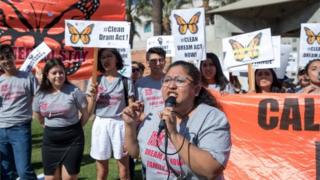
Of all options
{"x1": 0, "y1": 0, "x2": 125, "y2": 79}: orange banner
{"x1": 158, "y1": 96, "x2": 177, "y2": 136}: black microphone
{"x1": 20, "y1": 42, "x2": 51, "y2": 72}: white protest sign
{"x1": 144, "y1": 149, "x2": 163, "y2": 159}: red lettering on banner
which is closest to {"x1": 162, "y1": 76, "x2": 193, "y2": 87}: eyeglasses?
{"x1": 158, "y1": 96, "x2": 177, "y2": 136}: black microphone

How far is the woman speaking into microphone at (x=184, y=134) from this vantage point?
257 cm

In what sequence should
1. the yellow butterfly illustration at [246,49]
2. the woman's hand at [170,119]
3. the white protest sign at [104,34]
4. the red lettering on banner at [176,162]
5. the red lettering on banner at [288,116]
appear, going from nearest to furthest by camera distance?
1. the woman's hand at [170,119]
2. the red lettering on banner at [176,162]
3. the red lettering on banner at [288,116]
4. the yellow butterfly illustration at [246,49]
5. the white protest sign at [104,34]

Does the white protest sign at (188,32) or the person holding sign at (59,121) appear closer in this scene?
the person holding sign at (59,121)

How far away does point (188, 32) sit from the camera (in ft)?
20.7

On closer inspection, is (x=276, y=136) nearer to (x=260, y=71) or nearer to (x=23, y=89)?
(x=260, y=71)

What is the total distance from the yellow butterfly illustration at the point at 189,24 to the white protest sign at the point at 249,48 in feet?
1.42

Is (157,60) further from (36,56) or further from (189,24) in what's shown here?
(36,56)

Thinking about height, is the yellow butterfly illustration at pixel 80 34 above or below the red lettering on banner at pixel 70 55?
above

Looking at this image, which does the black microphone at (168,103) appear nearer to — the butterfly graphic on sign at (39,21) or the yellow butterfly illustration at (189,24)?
the yellow butterfly illustration at (189,24)

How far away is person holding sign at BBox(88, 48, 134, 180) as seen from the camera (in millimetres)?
5812

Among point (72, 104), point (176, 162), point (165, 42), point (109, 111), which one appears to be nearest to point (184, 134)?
point (176, 162)

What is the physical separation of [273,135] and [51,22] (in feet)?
11.6

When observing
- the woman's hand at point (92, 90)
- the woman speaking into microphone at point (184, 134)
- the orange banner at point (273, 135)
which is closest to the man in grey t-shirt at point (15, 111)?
the woman's hand at point (92, 90)

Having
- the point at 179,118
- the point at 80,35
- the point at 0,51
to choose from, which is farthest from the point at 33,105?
the point at 179,118
